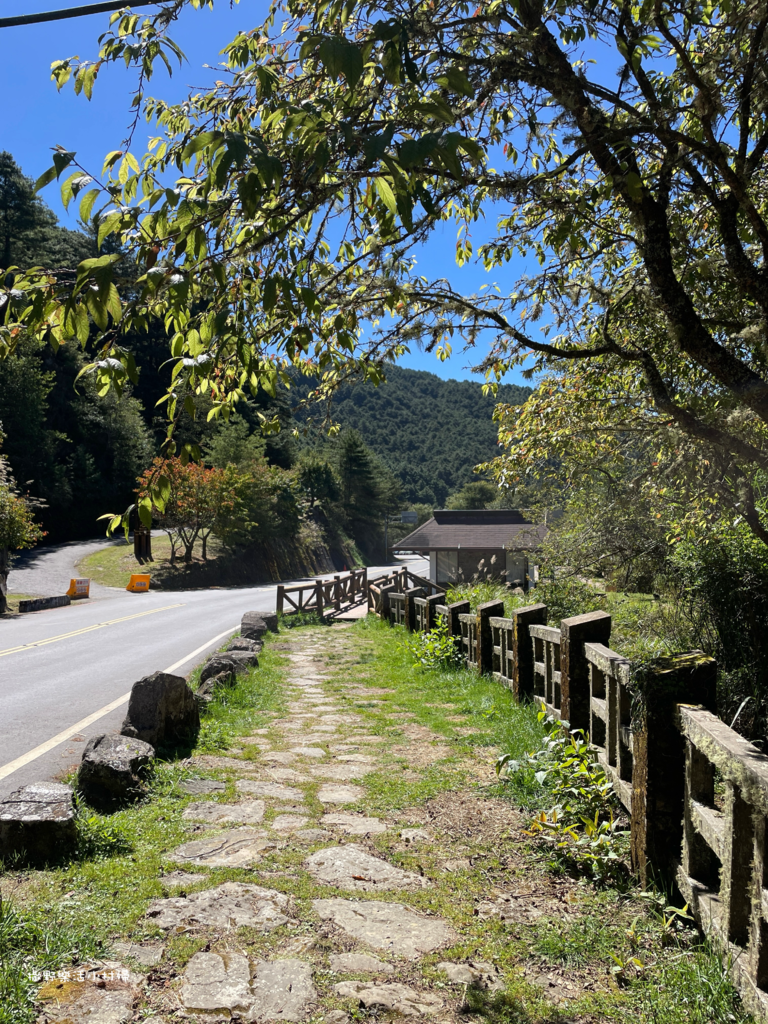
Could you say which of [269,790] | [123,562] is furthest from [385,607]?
[123,562]

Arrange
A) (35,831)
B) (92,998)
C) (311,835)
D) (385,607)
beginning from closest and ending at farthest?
1. (92,998)
2. (35,831)
3. (311,835)
4. (385,607)

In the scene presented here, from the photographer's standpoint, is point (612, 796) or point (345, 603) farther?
point (345, 603)

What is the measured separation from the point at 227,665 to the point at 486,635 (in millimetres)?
3094

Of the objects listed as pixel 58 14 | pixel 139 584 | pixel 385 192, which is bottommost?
pixel 139 584

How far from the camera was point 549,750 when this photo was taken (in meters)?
4.65

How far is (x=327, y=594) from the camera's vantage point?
1981cm

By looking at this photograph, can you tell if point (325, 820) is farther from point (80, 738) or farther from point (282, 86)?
point (282, 86)

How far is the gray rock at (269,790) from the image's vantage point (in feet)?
16.0

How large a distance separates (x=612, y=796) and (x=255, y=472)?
44036mm

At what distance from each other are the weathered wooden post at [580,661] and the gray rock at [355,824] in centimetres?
152

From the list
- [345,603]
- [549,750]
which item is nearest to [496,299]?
[549,750]

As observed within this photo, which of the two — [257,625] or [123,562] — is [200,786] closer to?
[257,625]

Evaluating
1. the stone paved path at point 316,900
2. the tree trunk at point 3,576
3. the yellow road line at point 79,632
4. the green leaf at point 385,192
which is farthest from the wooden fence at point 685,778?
the tree trunk at point 3,576

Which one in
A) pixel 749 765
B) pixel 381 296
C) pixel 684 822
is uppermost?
pixel 381 296
